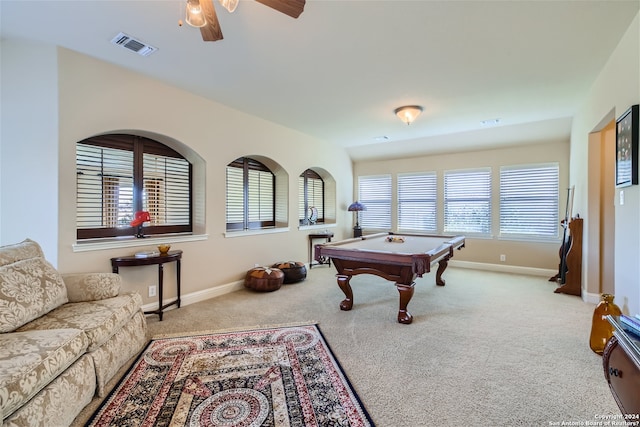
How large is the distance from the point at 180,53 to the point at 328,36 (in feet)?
4.74

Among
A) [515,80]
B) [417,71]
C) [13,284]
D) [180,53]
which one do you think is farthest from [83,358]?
[515,80]

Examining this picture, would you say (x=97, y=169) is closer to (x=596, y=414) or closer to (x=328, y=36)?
(x=328, y=36)

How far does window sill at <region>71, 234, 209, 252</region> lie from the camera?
286cm

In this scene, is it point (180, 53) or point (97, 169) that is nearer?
point (180, 53)

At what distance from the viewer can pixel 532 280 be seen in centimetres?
493

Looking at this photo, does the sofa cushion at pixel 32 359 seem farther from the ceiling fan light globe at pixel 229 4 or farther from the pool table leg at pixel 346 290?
the pool table leg at pixel 346 290

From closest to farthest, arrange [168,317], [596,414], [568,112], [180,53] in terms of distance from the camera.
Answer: [596,414] < [180,53] < [168,317] < [568,112]

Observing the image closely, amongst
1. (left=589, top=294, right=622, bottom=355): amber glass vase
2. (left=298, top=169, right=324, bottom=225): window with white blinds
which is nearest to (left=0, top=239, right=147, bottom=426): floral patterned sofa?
(left=298, top=169, right=324, bottom=225): window with white blinds

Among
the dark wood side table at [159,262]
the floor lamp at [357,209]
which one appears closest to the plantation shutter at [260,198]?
the dark wood side table at [159,262]

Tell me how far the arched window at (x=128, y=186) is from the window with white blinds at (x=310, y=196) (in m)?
Result: 2.36

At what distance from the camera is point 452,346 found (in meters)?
2.56

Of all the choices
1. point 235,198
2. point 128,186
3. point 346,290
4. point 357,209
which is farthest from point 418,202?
point 128,186

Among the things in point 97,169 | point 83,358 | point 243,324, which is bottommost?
point 243,324

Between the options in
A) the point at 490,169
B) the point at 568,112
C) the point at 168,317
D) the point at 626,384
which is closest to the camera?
the point at 626,384
